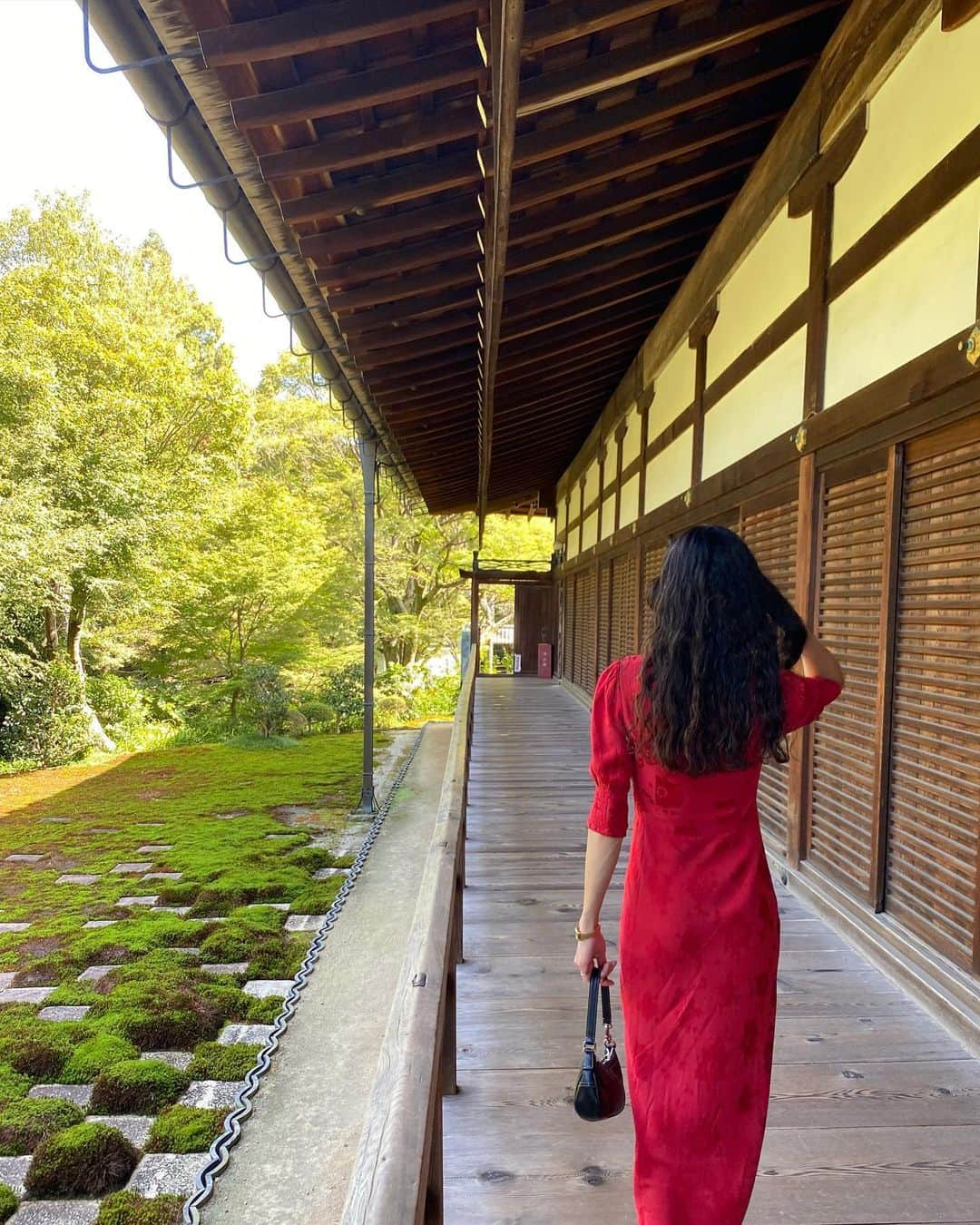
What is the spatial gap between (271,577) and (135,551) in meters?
3.19

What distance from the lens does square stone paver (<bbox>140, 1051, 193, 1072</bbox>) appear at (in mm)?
3934

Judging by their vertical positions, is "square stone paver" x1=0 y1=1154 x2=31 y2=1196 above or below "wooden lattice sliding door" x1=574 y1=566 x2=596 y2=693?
below

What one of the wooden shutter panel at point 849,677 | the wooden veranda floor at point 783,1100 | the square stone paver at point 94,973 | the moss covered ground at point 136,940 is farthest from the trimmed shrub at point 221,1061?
the wooden shutter panel at point 849,677

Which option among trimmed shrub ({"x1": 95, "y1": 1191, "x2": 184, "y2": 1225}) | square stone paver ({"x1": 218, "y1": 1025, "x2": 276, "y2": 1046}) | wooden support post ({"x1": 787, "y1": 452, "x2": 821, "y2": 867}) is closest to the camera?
trimmed shrub ({"x1": 95, "y1": 1191, "x2": 184, "y2": 1225})

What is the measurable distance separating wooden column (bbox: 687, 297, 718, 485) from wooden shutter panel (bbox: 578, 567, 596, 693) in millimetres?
4322

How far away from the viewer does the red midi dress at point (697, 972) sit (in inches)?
49.8

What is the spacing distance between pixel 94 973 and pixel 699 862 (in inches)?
212

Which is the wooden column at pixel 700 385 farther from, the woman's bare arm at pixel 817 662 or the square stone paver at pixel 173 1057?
the square stone paver at pixel 173 1057

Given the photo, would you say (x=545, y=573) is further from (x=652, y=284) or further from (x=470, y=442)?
(x=652, y=284)

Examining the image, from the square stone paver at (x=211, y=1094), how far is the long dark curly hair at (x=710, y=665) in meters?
3.67

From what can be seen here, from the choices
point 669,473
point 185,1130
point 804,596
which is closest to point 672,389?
point 669,473

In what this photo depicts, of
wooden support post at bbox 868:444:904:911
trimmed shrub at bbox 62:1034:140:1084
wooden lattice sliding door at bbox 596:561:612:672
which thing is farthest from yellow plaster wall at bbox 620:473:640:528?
trimmed shrub at bbox 62:1034:140:1084

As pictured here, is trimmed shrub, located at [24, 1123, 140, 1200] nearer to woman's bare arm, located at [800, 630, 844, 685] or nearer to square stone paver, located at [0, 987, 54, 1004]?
square stone paver, located at [0, 987, 54, 1004]

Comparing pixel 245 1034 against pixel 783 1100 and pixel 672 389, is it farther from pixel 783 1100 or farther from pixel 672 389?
pixel 672 389
